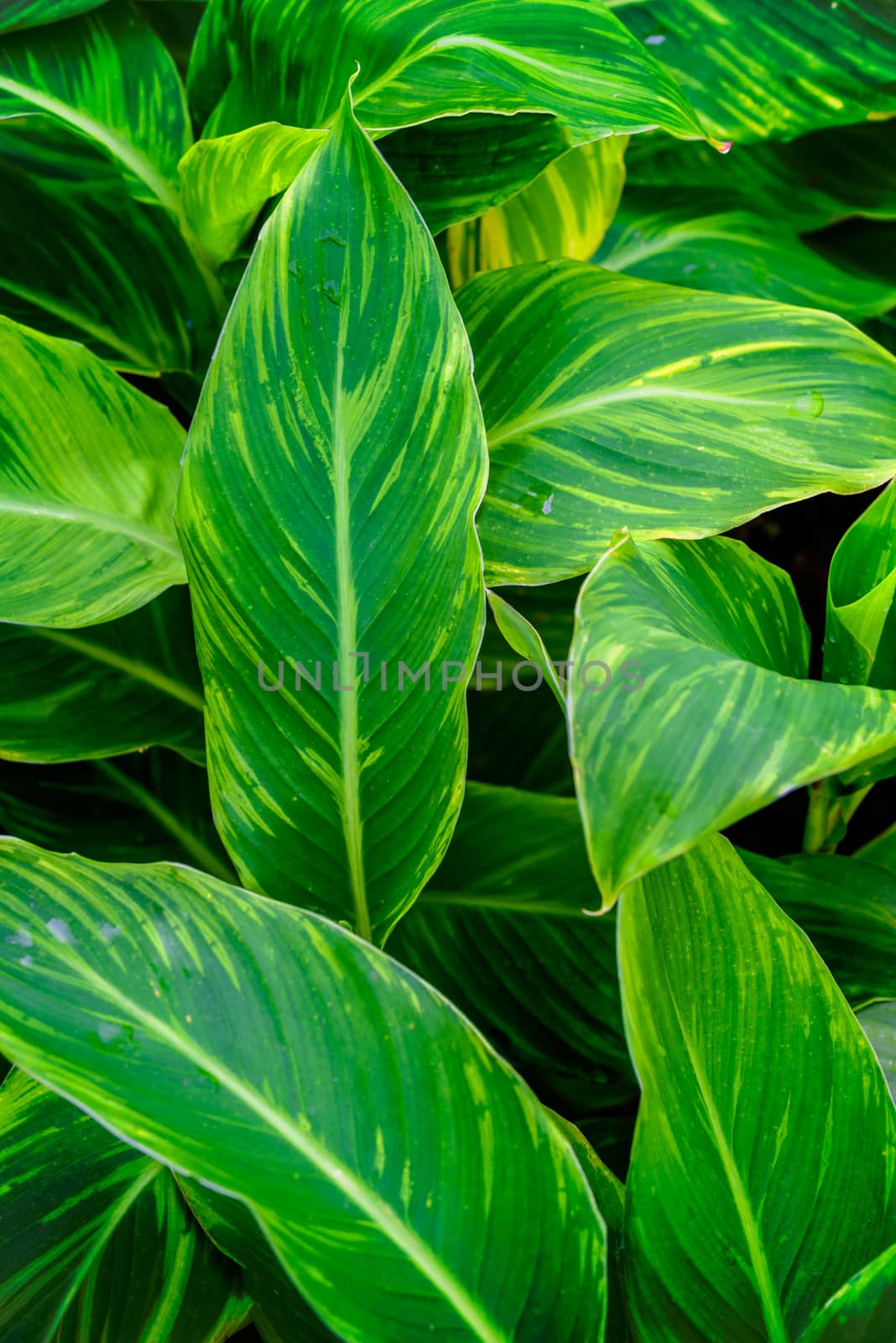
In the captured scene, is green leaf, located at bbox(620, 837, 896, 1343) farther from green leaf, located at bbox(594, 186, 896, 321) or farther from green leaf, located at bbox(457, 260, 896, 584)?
green leaf, located at bbox(594, 186, 896, 321)

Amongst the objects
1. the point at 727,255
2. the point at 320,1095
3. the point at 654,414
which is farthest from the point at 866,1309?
the point at 727,255

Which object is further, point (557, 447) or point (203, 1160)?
point (557, 447)

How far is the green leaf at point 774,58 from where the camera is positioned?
2.65 feet

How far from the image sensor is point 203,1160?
41 centimetres

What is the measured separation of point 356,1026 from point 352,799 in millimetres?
140

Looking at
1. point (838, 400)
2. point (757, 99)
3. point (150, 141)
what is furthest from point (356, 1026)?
point (757, 99)

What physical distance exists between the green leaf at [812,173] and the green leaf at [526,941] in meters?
0.61

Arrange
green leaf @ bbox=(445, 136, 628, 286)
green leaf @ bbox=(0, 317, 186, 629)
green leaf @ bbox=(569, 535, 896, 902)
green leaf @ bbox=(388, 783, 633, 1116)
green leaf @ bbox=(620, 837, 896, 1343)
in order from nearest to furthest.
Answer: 1. green leaf @ bbox=(569, 535, 896, 902)
2. green leaf @ bbox=(620, 837, 896, 1343)
3. green leaf @ bbox=(0, 317, 186, 629)
4. green leaf @ bbox=(388, 783, 633, 1116)
5. green leaf @ bbox=(445, 136, 628, 286)

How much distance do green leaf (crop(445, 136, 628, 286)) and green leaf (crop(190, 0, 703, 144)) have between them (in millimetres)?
222

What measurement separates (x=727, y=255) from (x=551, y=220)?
0.55 ft

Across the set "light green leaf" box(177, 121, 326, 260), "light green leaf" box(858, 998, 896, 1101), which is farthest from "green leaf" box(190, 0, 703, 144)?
"light green leaf" box(858, 998, 896, 1101)

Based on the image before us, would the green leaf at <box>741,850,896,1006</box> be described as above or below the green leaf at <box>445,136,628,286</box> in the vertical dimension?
below

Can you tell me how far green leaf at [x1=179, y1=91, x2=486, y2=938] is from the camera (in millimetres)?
518

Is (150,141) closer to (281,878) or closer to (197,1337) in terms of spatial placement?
(281,878)
